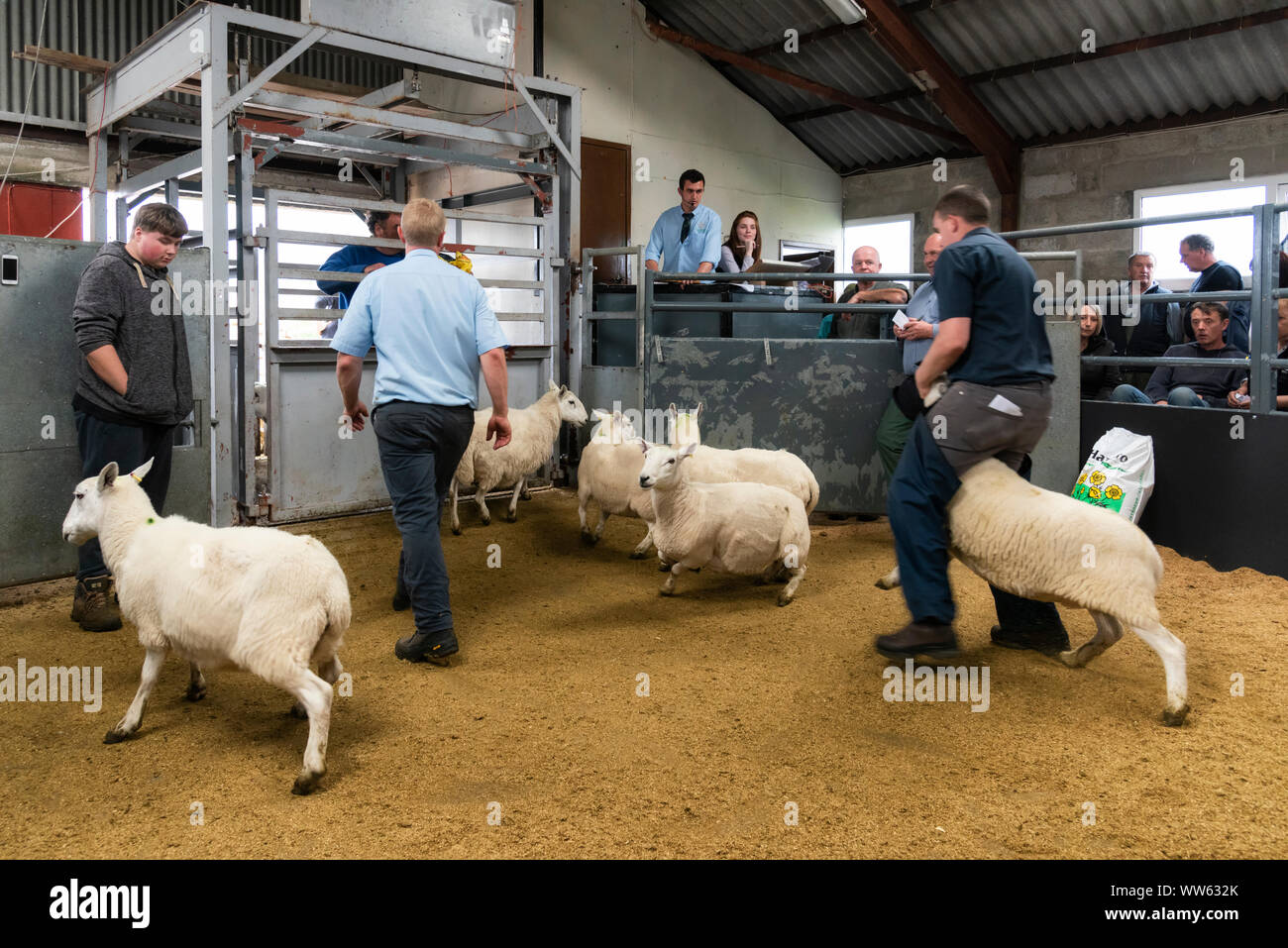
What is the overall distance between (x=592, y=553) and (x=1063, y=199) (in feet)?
29.7

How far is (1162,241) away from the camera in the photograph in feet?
38.4

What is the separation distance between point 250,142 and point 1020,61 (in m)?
8.65

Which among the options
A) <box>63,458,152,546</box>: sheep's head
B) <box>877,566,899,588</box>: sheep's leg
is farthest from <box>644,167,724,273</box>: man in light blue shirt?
<box>63,458,152,546</box>: sheep's head

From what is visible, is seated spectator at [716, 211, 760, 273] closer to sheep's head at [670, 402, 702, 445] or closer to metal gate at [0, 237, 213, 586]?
sheep's head at [670, 402, 702, 445]

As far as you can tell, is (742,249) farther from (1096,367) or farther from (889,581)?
(889,581)

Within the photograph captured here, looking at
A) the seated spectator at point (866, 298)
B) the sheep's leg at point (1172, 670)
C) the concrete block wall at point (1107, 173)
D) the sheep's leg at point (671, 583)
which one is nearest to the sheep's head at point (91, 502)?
the sheep's leg at point (671, 583)

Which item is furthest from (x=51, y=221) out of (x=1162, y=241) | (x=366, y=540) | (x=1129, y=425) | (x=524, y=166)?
(x=1162, y=241)

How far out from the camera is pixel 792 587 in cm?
501

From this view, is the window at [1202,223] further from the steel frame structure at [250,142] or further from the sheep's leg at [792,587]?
the sheep's leg at [792,587]

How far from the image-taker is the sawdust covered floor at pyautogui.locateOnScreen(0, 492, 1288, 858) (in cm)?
258

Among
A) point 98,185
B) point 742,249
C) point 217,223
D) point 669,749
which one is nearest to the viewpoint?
point 669,749

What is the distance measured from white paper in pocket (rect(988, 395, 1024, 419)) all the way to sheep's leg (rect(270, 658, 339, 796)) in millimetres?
2412

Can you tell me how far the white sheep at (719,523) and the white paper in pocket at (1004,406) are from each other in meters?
1.68

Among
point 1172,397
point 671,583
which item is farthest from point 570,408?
point 1172,397
